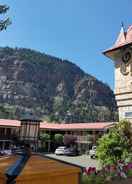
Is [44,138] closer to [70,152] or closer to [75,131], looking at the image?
[75,131]

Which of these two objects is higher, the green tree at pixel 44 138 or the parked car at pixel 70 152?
the green tree at pixel 44 138

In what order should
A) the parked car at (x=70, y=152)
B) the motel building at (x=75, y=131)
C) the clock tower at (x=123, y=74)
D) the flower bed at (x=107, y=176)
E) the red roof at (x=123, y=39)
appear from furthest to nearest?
the motel building at (x=75, y=131), the parked car at (x=70, y=152), the red roof at (x=123, y=39), the clock tower at (x=123, y=74), the flower bed at (x=107, y=176)

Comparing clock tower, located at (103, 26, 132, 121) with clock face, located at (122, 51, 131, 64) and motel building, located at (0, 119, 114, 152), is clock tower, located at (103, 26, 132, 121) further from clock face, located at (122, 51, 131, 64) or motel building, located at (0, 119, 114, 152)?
motel building, located at (0, 119, 114, 152)

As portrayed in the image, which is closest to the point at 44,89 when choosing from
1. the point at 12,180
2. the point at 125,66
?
the point at 125,66

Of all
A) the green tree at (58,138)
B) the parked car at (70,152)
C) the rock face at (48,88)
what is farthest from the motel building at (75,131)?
the rock face at (48,88)

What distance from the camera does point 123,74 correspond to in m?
13.7

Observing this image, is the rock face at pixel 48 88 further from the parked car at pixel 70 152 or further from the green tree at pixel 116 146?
the green tree at pixel 116 146

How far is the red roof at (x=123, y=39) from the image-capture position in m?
13.9

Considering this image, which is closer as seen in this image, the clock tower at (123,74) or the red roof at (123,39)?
the clock tower at (123,74)

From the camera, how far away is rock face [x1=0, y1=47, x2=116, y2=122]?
122 m

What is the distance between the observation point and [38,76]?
141250 millimetres

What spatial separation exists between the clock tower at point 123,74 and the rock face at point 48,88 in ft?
307

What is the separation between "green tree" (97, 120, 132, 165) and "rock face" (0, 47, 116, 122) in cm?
9522

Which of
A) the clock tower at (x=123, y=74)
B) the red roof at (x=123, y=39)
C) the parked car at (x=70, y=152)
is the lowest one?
A: the parked car at (x=70, y=152)
